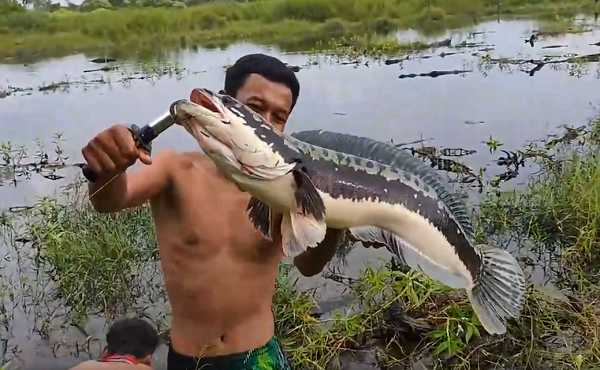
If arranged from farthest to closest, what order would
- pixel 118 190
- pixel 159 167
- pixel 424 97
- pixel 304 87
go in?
1. pixel 304 87
2. pixel 424 97
3. pixel 159 167
4. pixel 118 190

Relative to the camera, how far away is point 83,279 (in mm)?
4660

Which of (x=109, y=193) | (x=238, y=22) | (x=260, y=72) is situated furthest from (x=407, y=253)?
(x=238, y=22)

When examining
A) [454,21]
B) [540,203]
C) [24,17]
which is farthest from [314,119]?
[24,17]

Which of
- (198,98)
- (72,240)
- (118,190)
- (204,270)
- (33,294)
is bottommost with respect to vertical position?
(33,294)

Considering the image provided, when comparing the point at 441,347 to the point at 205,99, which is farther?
the point at 441,347

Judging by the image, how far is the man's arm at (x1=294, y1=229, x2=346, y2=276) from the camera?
2.26 m

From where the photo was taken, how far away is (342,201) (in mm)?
1908

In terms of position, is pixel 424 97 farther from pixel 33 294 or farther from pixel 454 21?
pixel 454 21

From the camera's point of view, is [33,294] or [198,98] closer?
[198,98]

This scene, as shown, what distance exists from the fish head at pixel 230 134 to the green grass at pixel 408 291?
2.37 meters

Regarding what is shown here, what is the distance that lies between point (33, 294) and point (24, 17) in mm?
15376

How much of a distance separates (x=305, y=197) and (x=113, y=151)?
0.47 metres

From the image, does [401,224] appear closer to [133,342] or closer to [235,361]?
[235,361]

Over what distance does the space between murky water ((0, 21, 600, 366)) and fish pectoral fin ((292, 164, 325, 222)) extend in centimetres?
531
